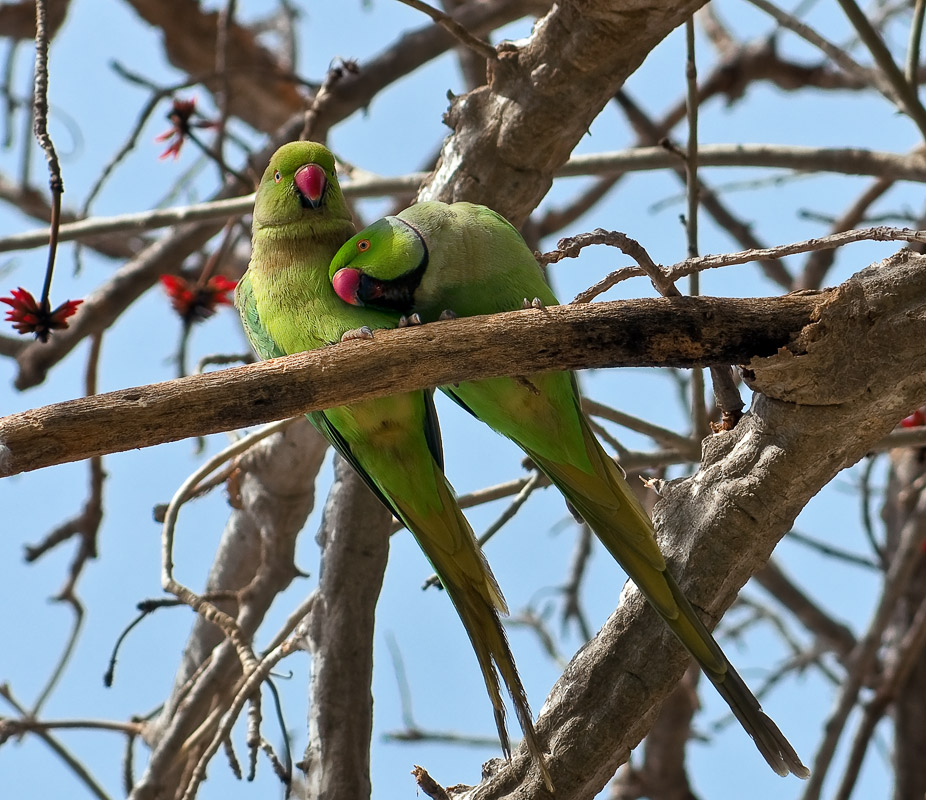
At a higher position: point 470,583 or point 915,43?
point 915,43

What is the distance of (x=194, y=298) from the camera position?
9.30 ft

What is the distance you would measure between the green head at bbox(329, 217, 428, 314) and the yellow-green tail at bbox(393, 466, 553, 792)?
0.42 metres

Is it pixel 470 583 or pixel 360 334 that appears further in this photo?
pixel 470 583

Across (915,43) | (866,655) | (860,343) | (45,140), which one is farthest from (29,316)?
(866,655)

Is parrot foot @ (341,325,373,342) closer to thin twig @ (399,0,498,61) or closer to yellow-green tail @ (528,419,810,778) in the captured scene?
yellow-green tail @ (528,419,810,778)

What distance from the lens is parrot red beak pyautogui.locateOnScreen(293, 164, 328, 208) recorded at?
2135 millimetres

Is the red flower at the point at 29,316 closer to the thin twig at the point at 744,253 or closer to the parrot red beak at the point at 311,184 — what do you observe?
the parrot red beak at the point at 311,184

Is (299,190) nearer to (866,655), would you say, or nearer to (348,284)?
(348,284)

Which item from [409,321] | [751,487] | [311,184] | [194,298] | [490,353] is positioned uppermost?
[194,298]

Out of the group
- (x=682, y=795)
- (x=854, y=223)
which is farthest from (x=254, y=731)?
(x=854, y=223)

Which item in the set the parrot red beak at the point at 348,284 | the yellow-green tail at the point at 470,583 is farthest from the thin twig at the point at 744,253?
the yellow-green tail at the point at 470,583

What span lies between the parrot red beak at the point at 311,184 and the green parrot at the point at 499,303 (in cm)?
21

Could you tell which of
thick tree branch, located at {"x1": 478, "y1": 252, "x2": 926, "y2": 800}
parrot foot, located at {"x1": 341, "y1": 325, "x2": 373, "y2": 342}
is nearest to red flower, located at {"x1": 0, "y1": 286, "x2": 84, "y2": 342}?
parrot foot, located at {"x1": 341, "y1": 325, "x2": 373, "y2": 342}

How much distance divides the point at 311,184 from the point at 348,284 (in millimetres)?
356
